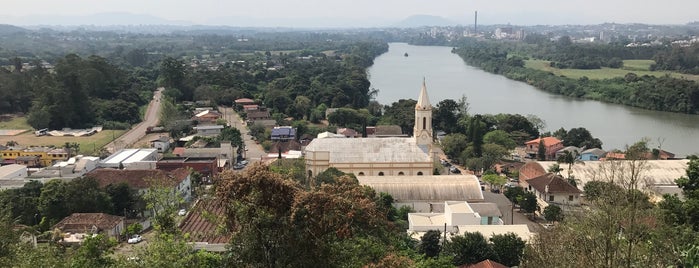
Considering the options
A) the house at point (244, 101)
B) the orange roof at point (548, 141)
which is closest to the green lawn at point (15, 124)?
the house at point (244, 101)

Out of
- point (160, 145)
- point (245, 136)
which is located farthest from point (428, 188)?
point (245, 136)

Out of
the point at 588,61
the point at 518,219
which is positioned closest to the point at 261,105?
the point at 518,219

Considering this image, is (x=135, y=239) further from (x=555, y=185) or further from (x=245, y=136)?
(x=245, y=136)

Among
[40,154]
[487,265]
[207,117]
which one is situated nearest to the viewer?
[487,265]

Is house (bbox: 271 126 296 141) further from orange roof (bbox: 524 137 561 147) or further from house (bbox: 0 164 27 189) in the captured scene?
orange roof (bbox: 524 137 561 147)

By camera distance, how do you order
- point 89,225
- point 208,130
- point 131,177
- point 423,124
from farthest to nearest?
point 208,130
point 423,124
point 131,177
point 89,225

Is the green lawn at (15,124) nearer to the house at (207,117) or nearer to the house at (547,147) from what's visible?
the house at (207,117)

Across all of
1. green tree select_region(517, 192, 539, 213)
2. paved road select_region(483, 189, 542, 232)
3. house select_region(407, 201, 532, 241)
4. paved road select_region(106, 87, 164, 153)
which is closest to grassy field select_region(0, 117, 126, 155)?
paved road select_region(106, 87, 164, 153)
